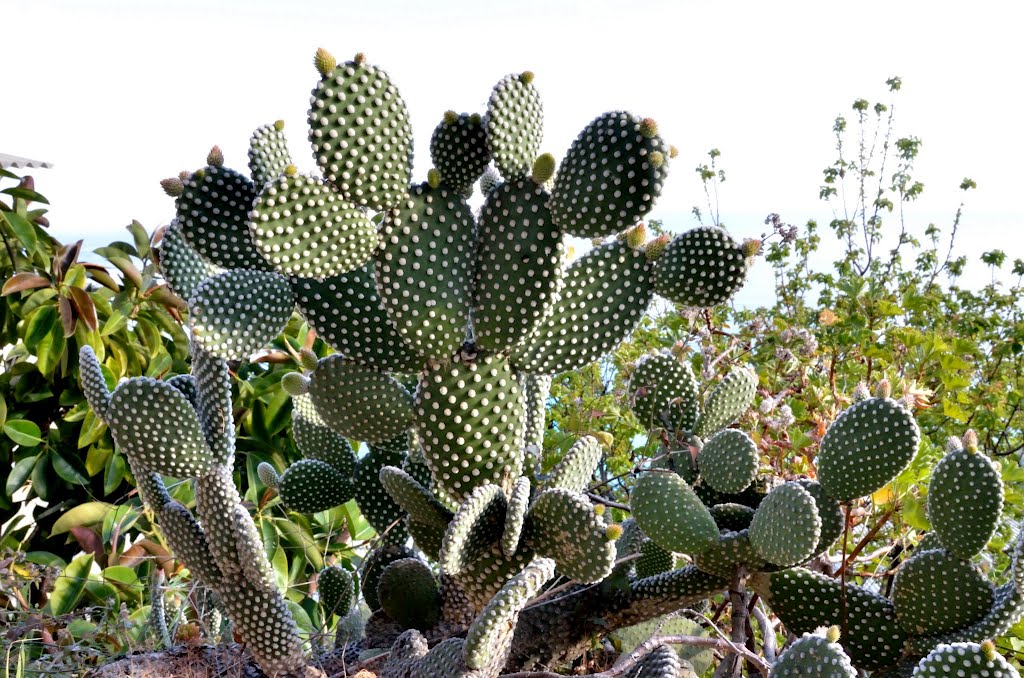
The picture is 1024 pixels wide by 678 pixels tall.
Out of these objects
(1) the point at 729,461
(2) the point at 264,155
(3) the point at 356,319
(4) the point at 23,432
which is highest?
(2) the point at 264,155

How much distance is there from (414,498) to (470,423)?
216 mm

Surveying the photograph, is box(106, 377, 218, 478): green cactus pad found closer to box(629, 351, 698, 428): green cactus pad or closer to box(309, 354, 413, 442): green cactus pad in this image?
box(309, 354, 413, 442): green cactus pad

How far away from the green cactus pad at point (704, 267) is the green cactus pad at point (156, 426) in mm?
824

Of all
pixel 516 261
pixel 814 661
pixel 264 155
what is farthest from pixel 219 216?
pixel 814 661

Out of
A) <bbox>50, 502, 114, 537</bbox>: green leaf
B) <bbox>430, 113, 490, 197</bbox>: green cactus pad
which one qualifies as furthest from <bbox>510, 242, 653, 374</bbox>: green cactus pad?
<bbox>50, 502, 114, 537</bbox>: green leaf

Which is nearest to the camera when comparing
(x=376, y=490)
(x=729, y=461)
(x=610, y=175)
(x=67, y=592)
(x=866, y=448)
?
(x=610, y=175)

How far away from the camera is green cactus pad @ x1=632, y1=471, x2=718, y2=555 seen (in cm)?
159

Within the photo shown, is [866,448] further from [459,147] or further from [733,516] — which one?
[459,147]

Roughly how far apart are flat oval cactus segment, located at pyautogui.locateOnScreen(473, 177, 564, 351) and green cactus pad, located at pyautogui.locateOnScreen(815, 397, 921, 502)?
0.59 meters

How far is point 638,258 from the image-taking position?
59.2 inches

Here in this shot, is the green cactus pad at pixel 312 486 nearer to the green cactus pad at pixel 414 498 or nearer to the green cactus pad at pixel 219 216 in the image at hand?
the green cactus pad at pixel 414 498

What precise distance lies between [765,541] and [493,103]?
829 mm

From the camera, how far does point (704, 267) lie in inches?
55.5

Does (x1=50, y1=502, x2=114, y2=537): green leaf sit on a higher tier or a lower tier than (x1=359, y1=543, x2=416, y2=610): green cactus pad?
lower
